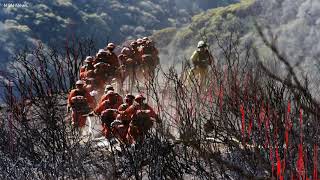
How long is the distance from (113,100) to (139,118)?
1.09 meters

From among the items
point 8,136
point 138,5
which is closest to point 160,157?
point 8,136

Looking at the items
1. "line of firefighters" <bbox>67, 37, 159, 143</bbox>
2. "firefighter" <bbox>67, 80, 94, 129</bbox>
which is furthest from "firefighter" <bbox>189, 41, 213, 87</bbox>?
"firefighter" <bbox>67, 80, 94, 129</bbox>

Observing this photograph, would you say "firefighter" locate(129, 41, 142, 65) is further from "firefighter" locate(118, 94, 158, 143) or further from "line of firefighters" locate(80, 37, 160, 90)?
"firefighter" locate(118, 94, 158, 143)

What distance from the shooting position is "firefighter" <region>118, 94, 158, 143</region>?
7.55 meters

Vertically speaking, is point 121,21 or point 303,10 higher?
point 121,21

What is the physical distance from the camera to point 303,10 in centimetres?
6091

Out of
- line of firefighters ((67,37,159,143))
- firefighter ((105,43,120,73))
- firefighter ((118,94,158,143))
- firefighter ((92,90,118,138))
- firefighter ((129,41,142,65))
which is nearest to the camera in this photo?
firefighter ((118,94,158,143))

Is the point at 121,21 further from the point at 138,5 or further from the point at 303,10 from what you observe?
the point at 303,10

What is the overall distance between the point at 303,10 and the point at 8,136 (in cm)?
5550

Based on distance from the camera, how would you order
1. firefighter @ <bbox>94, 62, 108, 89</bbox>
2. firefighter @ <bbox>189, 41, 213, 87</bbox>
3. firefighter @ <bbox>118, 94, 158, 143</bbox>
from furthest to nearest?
A: firefighter @ <bbox>189, 41, 213, 87</bbox>
firefighter @ <bbox>94, 62, 108, 89</bbox>
firefighter @ <bbox>118, 94, 158, 143</bbox>

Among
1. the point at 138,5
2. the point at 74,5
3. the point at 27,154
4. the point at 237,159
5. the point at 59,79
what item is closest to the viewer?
the point at 237,159

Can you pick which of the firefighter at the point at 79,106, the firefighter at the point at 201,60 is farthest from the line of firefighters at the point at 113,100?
the firefighter at the point at 201,60

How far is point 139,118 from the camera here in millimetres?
7543

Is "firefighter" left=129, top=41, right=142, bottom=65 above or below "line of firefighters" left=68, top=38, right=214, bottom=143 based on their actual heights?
above
